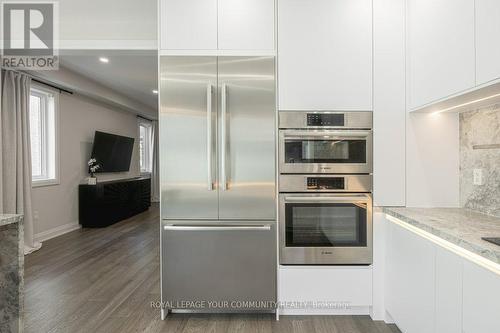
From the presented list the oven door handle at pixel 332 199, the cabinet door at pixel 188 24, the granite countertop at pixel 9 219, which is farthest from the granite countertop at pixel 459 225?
the granite countertop at pixel 9 219

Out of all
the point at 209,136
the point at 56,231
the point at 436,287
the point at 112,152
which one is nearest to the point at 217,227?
the point at 209,136

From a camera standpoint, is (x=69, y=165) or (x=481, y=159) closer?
(x=481, y=159)

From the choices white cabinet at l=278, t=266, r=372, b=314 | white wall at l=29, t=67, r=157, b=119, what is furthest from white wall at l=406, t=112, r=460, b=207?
white wall at l=29, t=67, r=157, b=119

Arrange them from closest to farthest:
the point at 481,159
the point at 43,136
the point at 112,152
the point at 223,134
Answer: the point at 481,159 → the point at 223,134 → the point at 43,136 → the point at 112,152

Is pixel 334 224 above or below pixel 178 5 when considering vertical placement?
below

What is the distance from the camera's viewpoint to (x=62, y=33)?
3100 millimetres

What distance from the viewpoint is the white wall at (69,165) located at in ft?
15.0

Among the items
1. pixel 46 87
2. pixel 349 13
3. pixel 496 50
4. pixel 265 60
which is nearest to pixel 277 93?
pixel 265 60

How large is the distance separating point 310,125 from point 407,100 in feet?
2.49

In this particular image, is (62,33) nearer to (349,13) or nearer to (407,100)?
(349,13)

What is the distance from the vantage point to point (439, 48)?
175cm

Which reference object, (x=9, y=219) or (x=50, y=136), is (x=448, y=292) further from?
(x=50, y=136)

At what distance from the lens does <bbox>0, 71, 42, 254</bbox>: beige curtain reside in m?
3.74

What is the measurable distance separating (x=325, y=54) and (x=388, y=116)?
0.68 meters
